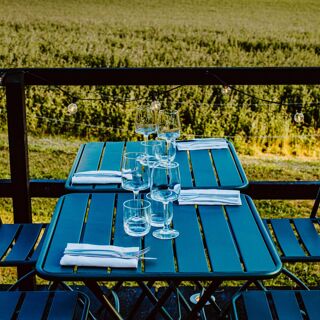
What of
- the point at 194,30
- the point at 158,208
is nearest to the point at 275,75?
the point at 158,208

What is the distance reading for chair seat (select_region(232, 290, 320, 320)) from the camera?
6.82 ft

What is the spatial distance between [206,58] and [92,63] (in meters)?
2.13

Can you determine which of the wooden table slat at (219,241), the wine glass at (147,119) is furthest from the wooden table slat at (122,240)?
the wine glass at (147,119)

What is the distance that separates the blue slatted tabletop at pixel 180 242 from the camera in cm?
183

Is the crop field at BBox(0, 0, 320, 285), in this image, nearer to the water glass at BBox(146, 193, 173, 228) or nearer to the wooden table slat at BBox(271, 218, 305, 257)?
the wooden table slat at BBox(271, 218, 305, 257)

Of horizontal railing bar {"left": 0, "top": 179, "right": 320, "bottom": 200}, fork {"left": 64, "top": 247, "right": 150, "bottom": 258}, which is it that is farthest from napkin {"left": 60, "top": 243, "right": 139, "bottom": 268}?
horizontal railing bar {"left": 0, "top": 179, "right": 320, "bottom": 200}

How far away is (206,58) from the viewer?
10.4 metres

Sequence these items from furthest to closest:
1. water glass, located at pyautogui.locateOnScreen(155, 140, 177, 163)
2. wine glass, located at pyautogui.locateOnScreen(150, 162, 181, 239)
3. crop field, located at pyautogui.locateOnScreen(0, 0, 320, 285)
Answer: crop field, located at pyautogui.locateOnScreen(0, 0, 320, 285) < water glass, located at pyautogui.locateOnScreen(155, 140, 177, 163) < wine glass, located at pyautogui.locateOnScreen(150, 162, 181, 239)

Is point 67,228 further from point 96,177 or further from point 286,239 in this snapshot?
point 286,239

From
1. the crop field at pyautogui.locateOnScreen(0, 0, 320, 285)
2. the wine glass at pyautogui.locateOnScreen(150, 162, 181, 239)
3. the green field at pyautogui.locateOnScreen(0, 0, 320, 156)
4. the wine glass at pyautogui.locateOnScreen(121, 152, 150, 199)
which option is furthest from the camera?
the green field at pyautogui.locateOnScreen(0, 0, 320, 156)

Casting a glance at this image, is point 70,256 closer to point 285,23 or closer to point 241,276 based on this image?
point 241,276

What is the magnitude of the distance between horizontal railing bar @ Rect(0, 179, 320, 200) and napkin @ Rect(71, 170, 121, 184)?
1.82ft

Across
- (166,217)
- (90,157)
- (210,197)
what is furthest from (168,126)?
(166,217)

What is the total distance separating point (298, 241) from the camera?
2.71 m
